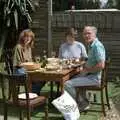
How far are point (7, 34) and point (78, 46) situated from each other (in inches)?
129

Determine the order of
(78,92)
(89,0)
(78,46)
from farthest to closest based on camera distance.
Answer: (89,0)
(78,46)
(78,92)

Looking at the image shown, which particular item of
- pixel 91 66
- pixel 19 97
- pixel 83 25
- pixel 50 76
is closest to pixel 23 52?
pixel 50 76

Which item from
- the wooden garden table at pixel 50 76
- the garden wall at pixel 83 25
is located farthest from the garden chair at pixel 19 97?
the garden wall at pixel 83 25

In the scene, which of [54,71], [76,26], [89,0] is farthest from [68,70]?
[89,0]

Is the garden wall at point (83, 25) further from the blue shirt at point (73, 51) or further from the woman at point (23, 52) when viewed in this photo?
the woman at point (23, 52)

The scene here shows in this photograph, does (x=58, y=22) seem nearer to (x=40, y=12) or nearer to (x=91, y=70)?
(x=40, y=12)

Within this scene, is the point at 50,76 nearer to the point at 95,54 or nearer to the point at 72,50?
the point at 95,54

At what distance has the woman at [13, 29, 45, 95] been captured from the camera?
776 centimetres

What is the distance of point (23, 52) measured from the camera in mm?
8039

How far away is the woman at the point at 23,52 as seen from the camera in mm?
7761

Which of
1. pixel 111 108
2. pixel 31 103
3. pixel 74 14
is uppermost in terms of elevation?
pixel 74 14

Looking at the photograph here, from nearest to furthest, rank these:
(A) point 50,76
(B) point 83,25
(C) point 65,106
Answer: (C) point 65,106
(A) point 50,76
(B) point 83,25

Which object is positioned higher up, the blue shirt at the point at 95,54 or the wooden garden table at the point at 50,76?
the blue shirt at the point at 95,54

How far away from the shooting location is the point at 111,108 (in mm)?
8203
